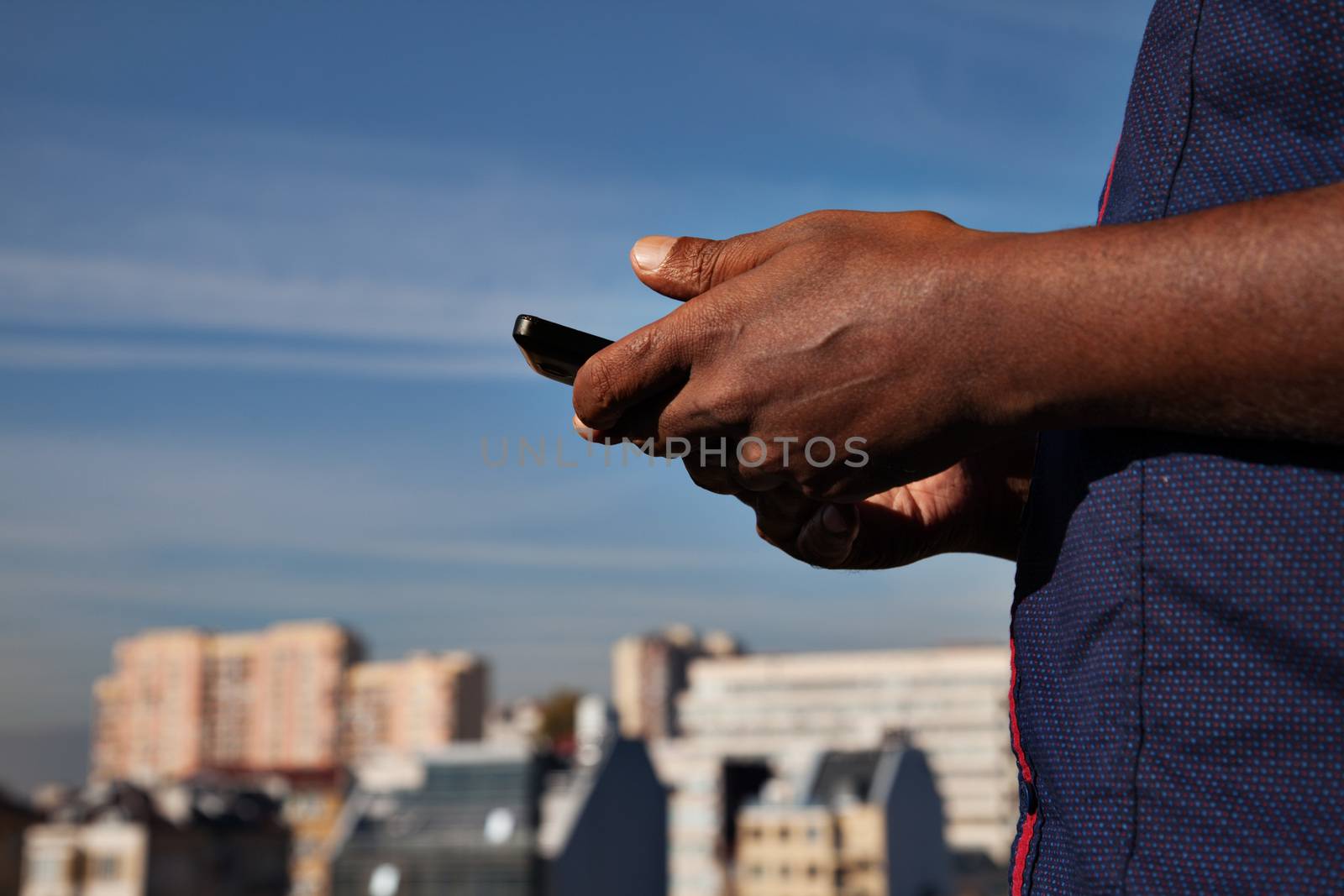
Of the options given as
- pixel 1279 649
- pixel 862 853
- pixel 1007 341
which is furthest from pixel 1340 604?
pixel 862 853

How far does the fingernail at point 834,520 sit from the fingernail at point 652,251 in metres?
0.42

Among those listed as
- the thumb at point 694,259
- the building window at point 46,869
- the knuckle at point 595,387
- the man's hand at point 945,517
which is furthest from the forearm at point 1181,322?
the building window at point 46,869

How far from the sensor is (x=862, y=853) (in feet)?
154

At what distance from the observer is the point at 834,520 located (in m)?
1.63

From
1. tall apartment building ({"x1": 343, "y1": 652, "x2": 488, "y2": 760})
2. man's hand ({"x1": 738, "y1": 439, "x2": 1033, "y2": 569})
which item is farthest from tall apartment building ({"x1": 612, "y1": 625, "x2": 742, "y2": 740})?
man's hand ({"x1": 738, "y1": 439, "x2": 1033, "y2": 569})

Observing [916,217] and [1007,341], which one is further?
[916,217]

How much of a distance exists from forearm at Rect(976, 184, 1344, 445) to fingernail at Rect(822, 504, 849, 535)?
584mm

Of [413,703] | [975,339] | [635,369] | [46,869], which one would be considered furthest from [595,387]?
[413,703]

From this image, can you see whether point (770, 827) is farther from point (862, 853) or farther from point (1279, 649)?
point (1279, 649)

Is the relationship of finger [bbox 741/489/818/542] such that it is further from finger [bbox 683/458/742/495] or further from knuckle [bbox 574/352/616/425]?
knuckle [bbox 574/352/616/425]

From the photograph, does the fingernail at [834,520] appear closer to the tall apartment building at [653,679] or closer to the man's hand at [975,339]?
the man's hand at [975,339]

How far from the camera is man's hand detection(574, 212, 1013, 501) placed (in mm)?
1039

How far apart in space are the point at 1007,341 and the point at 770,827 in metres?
49.3

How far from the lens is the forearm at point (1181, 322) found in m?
0.89
